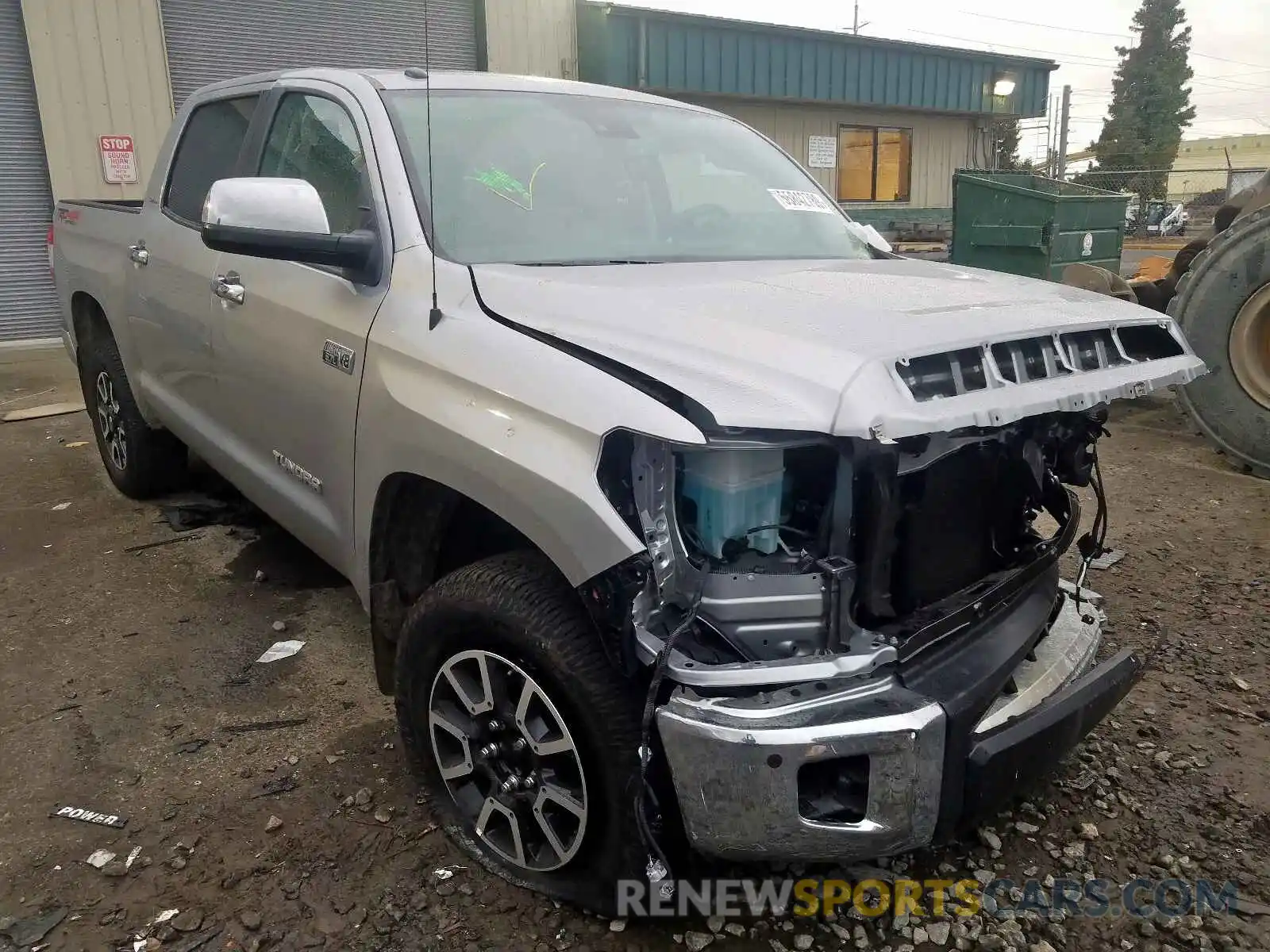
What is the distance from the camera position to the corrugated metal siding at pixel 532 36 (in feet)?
37.8

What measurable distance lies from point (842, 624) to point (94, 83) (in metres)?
10.5

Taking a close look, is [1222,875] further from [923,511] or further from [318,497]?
[318,497]

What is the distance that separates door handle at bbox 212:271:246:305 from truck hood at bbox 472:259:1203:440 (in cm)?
111

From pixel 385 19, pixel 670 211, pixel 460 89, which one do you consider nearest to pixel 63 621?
pixel 460 89

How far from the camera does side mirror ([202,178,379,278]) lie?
233 centimetres

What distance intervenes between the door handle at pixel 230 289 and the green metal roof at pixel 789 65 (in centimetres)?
997

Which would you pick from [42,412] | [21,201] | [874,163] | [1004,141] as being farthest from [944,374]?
[1004,141]

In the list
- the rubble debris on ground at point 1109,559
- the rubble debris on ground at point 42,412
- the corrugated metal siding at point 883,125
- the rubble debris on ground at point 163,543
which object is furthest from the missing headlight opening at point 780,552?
the corrugated metal siding at point 883,125

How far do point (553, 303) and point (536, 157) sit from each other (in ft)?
2.75

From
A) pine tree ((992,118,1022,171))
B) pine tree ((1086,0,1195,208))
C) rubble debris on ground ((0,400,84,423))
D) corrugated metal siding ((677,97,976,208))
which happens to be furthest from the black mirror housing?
pine tree ((1086,0,1195,208))

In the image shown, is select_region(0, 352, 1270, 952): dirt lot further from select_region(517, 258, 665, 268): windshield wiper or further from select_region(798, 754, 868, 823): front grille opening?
select_region(517, 258, 665, 268): windshield wiper

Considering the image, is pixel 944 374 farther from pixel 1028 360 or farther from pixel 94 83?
pixel 94 83

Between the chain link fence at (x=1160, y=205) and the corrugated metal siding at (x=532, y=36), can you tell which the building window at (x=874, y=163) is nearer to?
the corrugated metal siding at (x=532, y=36)

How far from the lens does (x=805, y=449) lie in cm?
191
